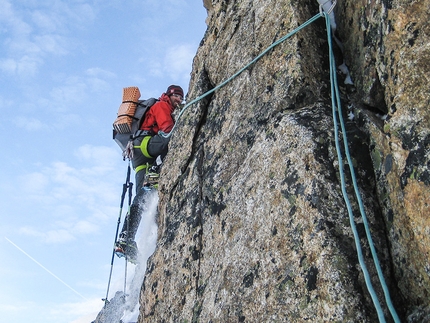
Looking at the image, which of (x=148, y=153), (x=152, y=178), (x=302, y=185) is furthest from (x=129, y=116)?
(x=302, y=185)

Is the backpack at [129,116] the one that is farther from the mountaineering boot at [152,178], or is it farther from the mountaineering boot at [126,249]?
the mountaineering boot at [126,249]

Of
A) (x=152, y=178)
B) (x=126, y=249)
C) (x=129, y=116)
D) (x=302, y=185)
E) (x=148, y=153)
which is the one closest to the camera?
(x=302, y=185)

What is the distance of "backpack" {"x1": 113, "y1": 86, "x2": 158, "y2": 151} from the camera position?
11.1 meters

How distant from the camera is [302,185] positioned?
13.8 ft

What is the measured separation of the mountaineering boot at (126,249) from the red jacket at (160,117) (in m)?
2.78

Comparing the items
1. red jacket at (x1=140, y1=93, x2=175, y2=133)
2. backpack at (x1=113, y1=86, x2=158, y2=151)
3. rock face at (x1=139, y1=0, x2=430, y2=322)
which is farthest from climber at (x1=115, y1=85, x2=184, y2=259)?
rock face at (x1=139, y1=0, x2=430, y2=322)

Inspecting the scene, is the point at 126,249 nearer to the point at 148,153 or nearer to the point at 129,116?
the point at 148,153

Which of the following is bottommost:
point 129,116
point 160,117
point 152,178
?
point 152,178

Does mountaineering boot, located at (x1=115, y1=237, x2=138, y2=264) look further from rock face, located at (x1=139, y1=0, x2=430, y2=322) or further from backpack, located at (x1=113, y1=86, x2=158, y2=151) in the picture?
rock face, located at (x1=139, y1=0, x2=430, y2=322)

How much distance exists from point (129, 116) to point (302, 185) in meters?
7.58

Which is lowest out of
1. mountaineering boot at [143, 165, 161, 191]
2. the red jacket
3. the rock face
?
the rock face

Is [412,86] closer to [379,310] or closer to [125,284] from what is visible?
[379,310]

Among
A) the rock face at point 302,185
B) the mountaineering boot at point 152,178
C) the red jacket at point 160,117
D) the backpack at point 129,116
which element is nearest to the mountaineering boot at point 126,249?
the mountaineering boot at point 152,178

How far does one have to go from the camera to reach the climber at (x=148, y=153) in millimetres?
10367
